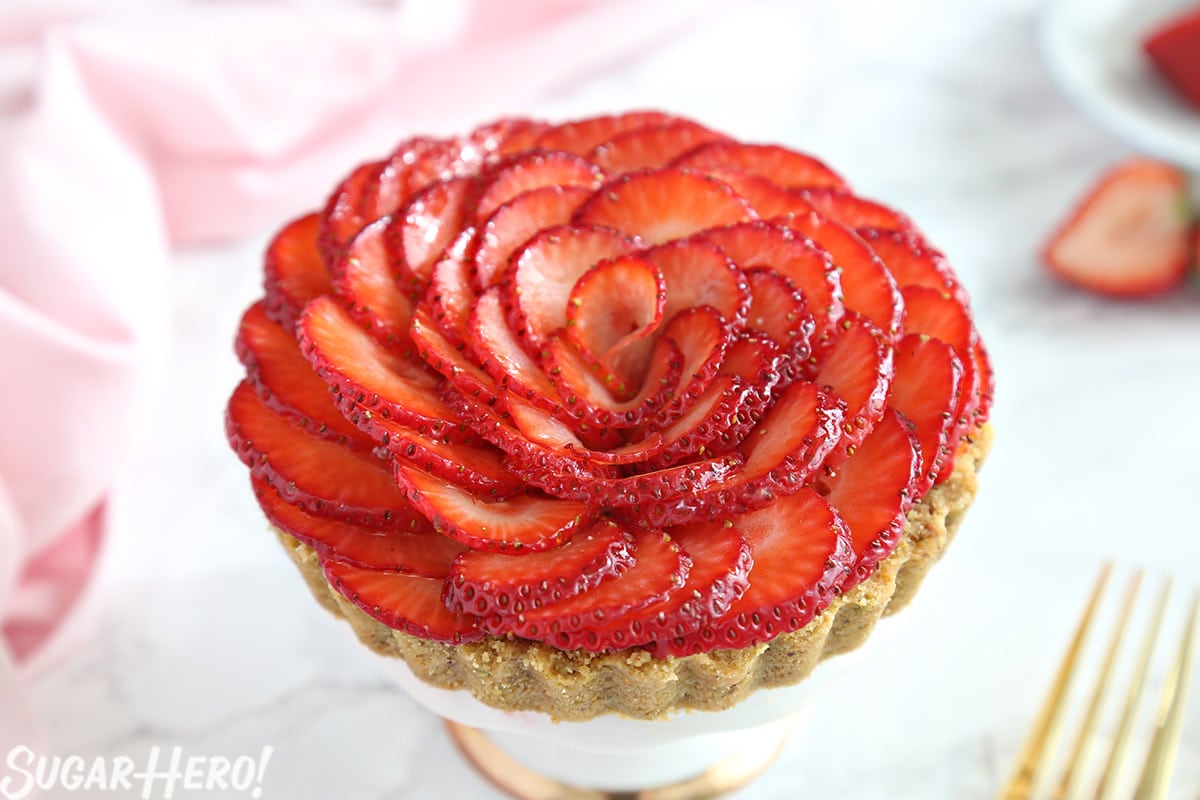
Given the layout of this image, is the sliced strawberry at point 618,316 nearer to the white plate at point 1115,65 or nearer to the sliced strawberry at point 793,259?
the sliced strawberry at point 793,259

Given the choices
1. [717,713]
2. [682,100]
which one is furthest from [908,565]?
[682,100]

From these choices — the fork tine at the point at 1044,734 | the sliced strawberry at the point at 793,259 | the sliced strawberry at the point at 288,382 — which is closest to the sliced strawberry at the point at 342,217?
the sliced strawberry at the point at 288,382

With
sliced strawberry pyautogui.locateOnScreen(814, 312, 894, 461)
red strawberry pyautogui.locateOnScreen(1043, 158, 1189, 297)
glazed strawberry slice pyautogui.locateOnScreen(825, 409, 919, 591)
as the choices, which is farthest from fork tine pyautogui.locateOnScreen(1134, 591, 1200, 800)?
red strawberry pyautogui.locateOnScreen(1043, 158, 1189, 297)

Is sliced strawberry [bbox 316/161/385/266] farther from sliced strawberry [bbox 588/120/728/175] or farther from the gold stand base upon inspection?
the gold stand base

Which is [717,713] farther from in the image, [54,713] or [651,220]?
[54,713]

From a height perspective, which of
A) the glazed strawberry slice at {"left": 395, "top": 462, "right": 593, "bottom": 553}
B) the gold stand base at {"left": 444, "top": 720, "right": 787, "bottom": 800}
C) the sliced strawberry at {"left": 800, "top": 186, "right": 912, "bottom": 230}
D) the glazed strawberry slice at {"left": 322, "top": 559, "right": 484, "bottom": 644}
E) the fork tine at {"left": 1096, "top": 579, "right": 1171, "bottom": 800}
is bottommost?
the gold stand base at {"left": 444, "top": 720, "right": 787, "bottom": 800}

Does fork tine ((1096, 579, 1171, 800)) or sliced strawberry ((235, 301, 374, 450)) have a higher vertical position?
sliced strawberry ((235, 301, 374, 450))

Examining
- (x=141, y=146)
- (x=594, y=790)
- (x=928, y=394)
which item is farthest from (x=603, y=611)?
(x=141, y=146)
